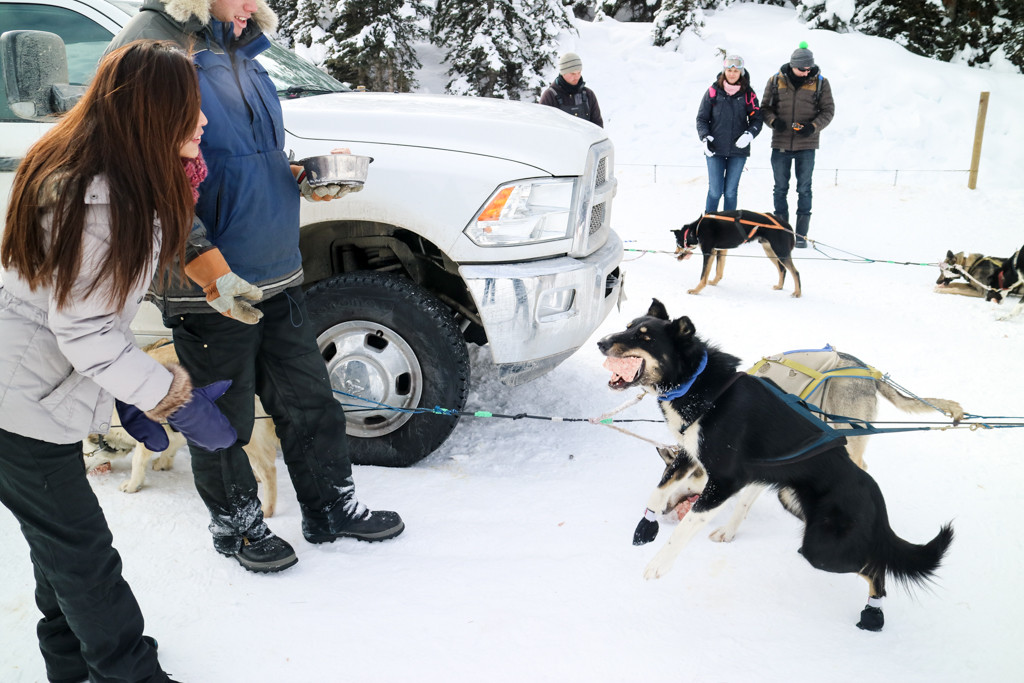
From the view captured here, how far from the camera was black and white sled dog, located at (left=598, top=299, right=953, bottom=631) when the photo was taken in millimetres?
2422

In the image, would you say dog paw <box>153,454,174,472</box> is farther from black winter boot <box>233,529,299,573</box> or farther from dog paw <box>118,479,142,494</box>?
black winter boot <box>233,529,299,573</box>

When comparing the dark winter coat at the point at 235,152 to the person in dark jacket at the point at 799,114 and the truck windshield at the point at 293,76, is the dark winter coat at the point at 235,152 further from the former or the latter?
the person in dark jacket at the point at 799,114

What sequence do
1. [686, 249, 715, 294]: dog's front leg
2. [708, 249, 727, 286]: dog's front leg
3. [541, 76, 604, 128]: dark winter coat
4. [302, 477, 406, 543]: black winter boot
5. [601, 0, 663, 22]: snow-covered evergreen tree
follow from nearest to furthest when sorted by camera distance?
[302, 477, 406, 543]: black winter boot, [686, 249, 715, 294]: dog's front leg, [708, 249, 727, 286]: dog's front leg, [541, 76, 604, 128]: dark winter coat, [601, 0, 663, 22]: snow-covered evergreen tree

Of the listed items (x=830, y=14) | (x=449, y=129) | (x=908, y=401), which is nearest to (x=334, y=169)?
→ (x=449, y=129)

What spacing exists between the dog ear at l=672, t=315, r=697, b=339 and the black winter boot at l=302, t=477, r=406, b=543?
1.38 metres

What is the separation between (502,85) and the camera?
53.1ft

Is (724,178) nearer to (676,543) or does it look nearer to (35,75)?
(676,543)

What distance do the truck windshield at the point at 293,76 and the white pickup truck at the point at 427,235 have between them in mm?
105

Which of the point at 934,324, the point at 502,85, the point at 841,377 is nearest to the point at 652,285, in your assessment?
the point at 934,324

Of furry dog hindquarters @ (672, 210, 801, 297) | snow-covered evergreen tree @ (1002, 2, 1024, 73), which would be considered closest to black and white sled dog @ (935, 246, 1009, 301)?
furry dog hindquarters @ (672, 210, 801, 297)

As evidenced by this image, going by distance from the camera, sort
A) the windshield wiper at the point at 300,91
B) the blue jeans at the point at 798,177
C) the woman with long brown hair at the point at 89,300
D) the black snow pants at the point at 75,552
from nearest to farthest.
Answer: the woman with long brown hair at the point at 89,300
the black snow pants at the point at 75,552
the windshield wiper at the point at 300,91
the blue jeans at the point at 798,177

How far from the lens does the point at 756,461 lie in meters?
2.56

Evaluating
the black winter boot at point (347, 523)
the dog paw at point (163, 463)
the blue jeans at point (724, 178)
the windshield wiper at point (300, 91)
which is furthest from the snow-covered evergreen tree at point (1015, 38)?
the dog paw at point (163, 463)

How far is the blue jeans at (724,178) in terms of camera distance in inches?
317
